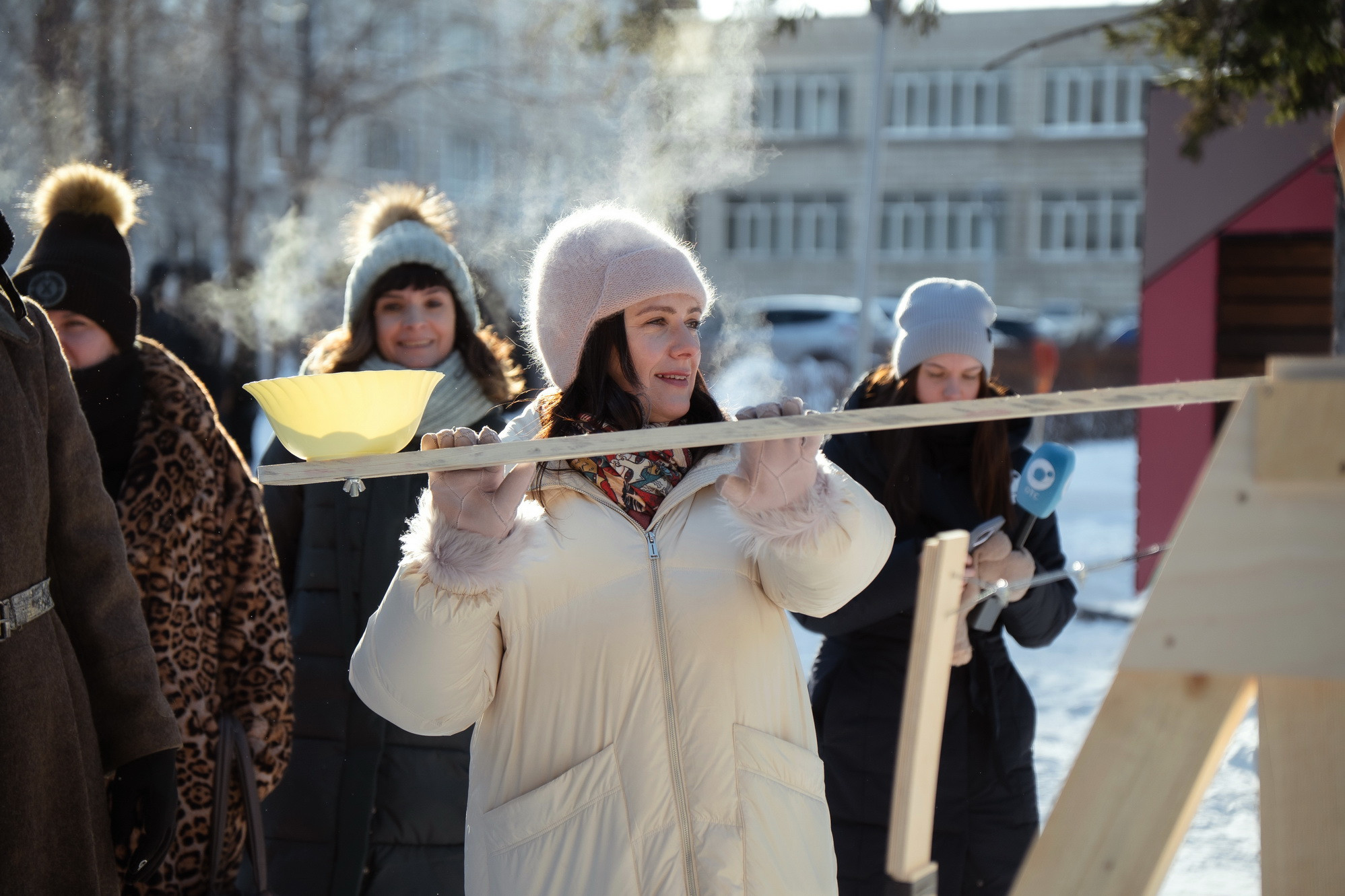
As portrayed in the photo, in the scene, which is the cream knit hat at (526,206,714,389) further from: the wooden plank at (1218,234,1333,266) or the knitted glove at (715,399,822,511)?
the wooden plank at (1218,234,1333,266)

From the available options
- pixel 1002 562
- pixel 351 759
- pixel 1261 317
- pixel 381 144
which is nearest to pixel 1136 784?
pixel 1002 562

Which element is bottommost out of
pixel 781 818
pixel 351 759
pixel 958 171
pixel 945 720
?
pixel 351 759

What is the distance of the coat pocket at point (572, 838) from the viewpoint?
1.93 metres

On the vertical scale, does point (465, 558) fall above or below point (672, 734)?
above

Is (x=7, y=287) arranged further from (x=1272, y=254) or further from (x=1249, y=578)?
(x=1272, y=254)

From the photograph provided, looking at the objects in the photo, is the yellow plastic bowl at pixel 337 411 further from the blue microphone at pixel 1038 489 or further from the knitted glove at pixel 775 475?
the blue microphone at pixel 1038 489

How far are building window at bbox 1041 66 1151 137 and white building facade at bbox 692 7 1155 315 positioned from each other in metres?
0.05

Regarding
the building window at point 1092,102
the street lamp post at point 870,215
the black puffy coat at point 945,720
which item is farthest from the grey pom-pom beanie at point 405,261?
the building window at point 1092,102

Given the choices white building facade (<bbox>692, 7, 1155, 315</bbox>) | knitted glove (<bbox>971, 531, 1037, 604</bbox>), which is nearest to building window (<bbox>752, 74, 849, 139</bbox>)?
white building facade (<bbox>692, 7, 1155, 315</bbox>)

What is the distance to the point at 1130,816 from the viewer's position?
4.57 ft

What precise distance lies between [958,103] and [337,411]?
41263 mm

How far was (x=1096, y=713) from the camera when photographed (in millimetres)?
1408

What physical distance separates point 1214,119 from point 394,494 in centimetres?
559

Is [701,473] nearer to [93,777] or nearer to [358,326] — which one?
[93,777]
